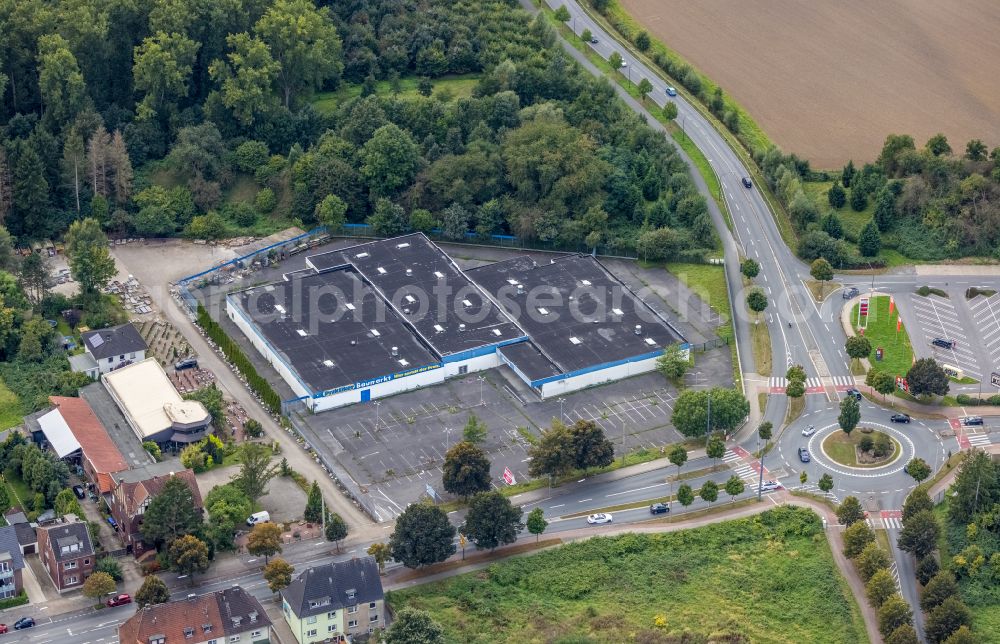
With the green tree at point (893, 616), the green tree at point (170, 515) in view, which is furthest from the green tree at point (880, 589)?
the green tree at point (170, 515)

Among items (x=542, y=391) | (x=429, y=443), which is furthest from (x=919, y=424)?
(x=429, y=443)

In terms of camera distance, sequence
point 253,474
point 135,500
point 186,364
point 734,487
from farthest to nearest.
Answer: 1. point 186,364
2. point 734,487
3. point 253,474
4. point 135,500

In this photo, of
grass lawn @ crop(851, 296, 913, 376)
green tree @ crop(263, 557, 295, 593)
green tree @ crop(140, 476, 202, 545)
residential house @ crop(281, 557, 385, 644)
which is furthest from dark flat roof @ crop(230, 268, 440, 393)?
grass lawn @ crop(851, 296, 913, 376)

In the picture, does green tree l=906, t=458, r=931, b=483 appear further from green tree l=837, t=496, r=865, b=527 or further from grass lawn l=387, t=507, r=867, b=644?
grass lawn l=387, t=507, r=867, b=644

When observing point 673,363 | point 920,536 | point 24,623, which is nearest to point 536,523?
point 673,363

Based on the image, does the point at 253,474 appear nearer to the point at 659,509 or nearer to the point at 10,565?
the point at 10,565
